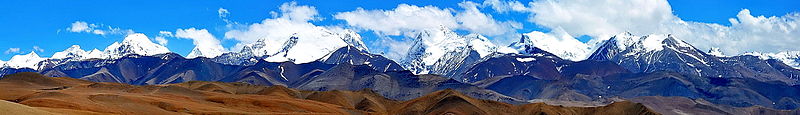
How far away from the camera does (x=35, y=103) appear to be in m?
197

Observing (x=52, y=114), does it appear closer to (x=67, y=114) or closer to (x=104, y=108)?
(x=67, y=114)

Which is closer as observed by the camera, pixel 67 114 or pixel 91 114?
pixel 67 114

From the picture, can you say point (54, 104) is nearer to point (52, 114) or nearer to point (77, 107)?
point (77, 107)

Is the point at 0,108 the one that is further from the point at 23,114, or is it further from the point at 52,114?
the point at 52,114

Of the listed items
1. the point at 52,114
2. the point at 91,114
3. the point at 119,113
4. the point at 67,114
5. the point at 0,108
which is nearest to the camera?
the point at 0,108

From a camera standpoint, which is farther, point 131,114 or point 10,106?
point 131,114

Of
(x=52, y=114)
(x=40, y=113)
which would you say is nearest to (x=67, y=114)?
(x=52, y=114)

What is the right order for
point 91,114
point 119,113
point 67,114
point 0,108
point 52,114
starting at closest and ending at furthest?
point 0,108, point 52,114, point 67,114, point 91,114, point 119,113

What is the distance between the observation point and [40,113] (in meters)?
127

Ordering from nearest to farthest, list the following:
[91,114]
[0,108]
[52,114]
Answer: [0,108], [52,114], [91,114]

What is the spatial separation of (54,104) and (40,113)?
73.5 metres

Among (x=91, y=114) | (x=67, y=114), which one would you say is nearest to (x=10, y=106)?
(x=67, y=114)

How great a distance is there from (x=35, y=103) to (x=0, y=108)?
91.7 meters

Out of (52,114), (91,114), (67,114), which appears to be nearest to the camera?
(52,114)
